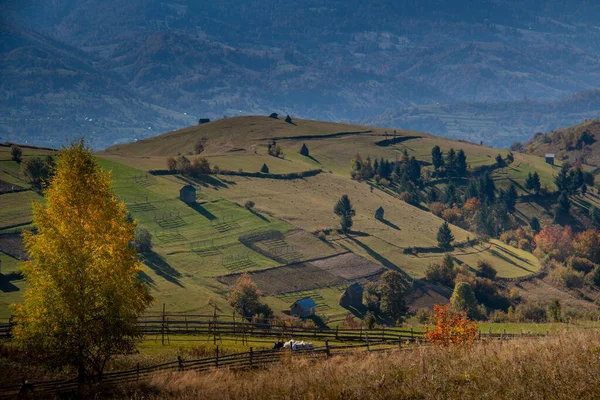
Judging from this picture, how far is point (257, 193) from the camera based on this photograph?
15062cm

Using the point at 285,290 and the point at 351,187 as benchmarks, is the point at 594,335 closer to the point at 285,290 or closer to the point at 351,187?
the point at 285,290

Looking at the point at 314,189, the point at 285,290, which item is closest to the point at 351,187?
the point at 314,189

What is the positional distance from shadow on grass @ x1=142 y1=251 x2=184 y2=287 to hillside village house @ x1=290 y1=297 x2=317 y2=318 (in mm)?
16579

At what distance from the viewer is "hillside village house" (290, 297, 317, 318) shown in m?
91.0

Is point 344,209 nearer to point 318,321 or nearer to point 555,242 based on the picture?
point 318,321

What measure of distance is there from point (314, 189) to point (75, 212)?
132486mm

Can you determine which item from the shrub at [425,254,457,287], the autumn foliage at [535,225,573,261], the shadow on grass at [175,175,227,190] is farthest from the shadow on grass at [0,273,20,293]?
the autumn foliage at [535,225,573,261]

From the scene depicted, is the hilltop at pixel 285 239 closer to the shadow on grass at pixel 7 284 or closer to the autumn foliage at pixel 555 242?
the shadow on grass at pixel 7 284

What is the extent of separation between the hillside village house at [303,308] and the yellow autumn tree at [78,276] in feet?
187

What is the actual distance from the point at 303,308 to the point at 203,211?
4721 centimetres

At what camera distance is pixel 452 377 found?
22.4 m

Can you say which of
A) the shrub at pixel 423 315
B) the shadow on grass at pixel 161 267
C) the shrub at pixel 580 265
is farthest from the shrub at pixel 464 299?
the shrub at pixel 580 265

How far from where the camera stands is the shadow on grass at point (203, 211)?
425 ft

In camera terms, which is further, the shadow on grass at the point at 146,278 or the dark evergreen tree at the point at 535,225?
the dark evergreen tree at the point at 535,225
